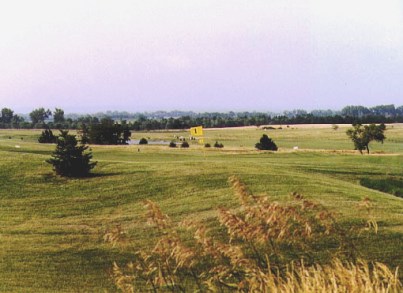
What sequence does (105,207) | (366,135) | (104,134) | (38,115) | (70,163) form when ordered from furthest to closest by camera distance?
(38,115) → (104,134) → (366,135) → (70,163) → (105,207)

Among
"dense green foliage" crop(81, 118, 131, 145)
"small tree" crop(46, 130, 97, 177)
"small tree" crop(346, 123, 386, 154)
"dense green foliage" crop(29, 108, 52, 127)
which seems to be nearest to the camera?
"small tree" crop(46, 130, 97, 177)

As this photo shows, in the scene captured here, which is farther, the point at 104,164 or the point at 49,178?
the point at 104,164

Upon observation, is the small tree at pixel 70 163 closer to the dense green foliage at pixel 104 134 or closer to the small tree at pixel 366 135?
the small tree at pixel 366 135

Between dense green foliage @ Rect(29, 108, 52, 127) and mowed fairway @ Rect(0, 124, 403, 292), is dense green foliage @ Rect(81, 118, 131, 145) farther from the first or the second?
dense green foliage @ Rect(29, 108, 52, 127)

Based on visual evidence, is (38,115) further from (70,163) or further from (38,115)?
(70,163)

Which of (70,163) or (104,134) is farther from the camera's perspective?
(104,134)

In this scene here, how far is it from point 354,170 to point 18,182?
19584mm

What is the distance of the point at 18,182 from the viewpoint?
2428 centimetres

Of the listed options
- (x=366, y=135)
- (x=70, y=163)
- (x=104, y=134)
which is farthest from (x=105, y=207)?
(x=104, y=134)

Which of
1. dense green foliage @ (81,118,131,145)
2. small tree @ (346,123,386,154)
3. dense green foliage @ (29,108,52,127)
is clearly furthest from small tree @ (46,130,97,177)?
dense green foliage @ (29,108,52,127)

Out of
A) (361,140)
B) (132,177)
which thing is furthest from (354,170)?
(361,140)

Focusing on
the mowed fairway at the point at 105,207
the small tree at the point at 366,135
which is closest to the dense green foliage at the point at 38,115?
the small tree at the point at 366,135

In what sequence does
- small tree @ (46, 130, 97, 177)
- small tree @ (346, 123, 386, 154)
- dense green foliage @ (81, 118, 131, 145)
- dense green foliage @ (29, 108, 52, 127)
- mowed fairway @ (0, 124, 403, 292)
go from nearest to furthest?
mowed fairway @ (0, 124, 403, 292)
small tree @ (46, 130, 97, 177)
small tree @ (346, 123, 386, 154)
dense green foliage @ (81, 118, 131, 145)
dense green foliage @ (29, 108, 52, 127)

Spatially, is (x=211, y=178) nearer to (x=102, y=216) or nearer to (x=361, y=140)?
(x=102, y=216)
